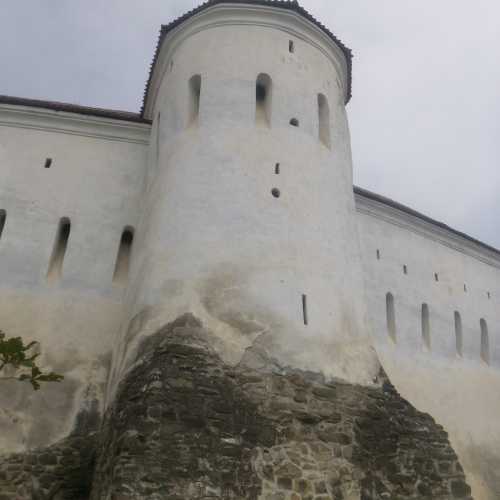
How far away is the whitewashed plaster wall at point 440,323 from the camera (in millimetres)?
12359

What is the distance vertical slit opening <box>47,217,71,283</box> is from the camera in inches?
423

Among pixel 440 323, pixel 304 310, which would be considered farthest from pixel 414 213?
pixel 304 310

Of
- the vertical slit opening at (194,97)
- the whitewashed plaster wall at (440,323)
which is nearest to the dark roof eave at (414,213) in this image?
the whitewashed plaster wall at (440,323)

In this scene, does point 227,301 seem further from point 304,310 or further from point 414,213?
point 414,213

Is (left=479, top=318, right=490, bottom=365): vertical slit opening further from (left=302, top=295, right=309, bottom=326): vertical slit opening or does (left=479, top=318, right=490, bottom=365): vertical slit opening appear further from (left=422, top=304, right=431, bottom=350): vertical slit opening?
(left=302, top=295, right=309, bottom=326): vertical slit opening

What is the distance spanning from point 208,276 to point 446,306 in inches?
297

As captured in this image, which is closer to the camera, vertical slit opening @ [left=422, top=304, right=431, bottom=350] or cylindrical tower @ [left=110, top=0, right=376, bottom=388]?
cylindrical tower @ [left=110, top=0, right=376, bottom=388]

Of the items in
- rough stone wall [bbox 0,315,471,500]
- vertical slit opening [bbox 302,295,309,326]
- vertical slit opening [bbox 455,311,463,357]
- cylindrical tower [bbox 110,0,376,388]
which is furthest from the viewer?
vertical slit opening [bbox 455,311,463,357]

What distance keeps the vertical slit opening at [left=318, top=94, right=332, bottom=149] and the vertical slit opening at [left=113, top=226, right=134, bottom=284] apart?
3860 mm

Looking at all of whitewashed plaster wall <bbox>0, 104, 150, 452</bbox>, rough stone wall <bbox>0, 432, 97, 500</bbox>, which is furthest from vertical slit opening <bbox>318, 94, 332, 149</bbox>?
rough stone wall <bbox>0, 432, 97, 500</bbox>

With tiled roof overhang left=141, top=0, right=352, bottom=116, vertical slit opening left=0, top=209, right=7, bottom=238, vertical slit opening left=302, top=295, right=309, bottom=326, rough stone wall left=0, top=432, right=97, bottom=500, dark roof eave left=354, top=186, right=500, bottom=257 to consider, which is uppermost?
tiled roof overhang left=141, top=0, right=352, bottom=116

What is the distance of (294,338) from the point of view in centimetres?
838

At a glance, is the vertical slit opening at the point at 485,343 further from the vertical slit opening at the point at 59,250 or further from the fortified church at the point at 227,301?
the vertical slit opening at the point at 59,250

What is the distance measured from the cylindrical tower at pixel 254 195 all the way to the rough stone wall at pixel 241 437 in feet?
1.23
